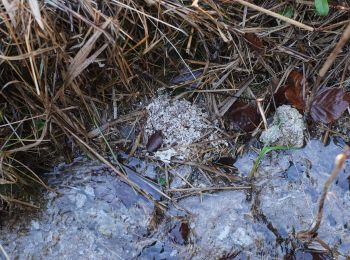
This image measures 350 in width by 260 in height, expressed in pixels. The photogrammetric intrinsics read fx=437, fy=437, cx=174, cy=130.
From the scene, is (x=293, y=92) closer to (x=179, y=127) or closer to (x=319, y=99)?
(x=319, y=99)

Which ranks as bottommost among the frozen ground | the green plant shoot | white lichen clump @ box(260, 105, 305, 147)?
the frozen ground

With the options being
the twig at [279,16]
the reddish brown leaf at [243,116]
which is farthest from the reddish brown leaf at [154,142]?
the twig at [279,16]

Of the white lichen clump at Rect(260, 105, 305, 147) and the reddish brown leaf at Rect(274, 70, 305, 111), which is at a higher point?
the reddish brown leaf at Rect(274, 70, 305, 111)

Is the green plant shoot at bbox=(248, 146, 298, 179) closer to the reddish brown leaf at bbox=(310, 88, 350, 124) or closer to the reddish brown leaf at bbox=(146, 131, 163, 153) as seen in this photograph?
the reddish brown leaf at bbox=(310, 88, 350, 124)

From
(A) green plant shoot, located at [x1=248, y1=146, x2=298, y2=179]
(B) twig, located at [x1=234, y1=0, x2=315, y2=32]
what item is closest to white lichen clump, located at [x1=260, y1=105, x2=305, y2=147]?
(A) green plant shoot, located at [x1=248, y1=146, x2=298, y2=179]

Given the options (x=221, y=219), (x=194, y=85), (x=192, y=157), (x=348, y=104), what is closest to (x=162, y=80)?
(x=194, y=85)

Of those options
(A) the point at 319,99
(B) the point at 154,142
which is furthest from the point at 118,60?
(A) the point at 319,99
